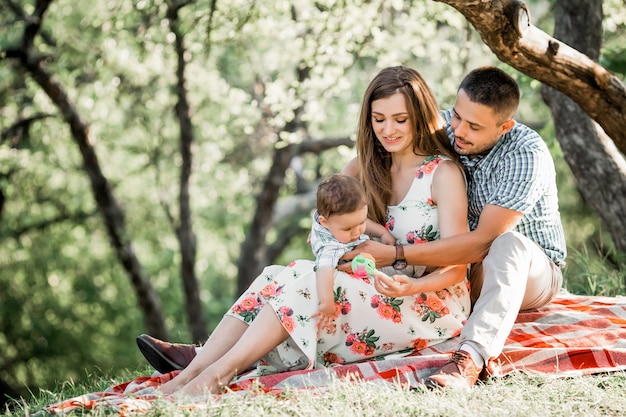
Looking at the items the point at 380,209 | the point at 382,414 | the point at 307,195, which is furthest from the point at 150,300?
the point at 382,414

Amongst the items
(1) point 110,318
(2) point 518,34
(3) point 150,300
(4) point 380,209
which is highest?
(2) point 518,34

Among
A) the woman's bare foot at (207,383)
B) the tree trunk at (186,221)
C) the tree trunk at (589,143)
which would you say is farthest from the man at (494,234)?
the tree trunk at (186,221)

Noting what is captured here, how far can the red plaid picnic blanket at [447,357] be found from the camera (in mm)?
3305

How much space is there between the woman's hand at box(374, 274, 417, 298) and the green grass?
41cm

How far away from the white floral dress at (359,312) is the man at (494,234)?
144 mm

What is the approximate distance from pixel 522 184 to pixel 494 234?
0.27m

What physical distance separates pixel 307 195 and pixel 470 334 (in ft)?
26.6

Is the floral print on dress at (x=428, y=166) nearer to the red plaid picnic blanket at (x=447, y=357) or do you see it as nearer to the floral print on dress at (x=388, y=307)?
the floral print on dress at (x=388, y=307)

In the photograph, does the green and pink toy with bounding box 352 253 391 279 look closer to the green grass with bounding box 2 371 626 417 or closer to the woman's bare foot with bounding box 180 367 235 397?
the green grass with bounding box 2 371 626 417

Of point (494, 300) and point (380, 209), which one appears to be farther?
point (380, 209)

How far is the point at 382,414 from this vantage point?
9.77ft

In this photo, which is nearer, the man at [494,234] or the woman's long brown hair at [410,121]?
the man at [494,234]

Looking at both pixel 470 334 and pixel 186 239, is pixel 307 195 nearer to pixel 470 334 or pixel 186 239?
pixel 186 239

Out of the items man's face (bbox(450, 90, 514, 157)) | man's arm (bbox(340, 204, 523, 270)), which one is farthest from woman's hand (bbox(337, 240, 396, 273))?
man's face (bbox(450, 90, 514, 157))
